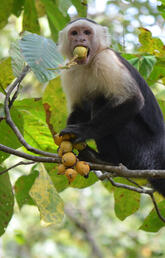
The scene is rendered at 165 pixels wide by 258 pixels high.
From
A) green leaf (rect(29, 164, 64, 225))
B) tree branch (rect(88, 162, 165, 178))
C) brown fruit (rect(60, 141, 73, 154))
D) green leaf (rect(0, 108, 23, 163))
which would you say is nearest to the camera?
green leaf (rect(29, 164, 64, 225))

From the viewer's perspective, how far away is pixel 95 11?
11.5m

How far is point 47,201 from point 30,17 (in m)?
1.99

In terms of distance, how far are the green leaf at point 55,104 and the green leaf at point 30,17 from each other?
2.25 feet

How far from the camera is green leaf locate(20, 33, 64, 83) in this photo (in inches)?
74.2

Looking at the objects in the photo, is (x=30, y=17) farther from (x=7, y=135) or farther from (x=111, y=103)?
(x=7, y=135)

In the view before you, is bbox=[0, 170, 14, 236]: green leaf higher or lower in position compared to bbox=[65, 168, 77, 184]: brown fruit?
lower

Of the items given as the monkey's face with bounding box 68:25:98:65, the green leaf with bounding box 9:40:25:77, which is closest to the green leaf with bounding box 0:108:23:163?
the green leaf with bounding box 9:40:25:77

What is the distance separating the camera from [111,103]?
3086 mm

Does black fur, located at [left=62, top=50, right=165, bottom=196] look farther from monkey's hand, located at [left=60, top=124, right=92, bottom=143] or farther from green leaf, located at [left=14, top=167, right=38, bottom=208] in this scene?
green leaf, located at [left=14, top=167, right=38, bottom=208]

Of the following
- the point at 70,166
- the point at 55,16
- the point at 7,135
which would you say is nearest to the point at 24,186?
the point at 7,135

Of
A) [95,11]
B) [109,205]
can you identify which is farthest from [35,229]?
[95,11]

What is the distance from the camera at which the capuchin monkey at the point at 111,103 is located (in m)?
3.06

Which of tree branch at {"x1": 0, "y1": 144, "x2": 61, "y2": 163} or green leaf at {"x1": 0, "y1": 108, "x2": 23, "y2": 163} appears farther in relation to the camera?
green leaf at {"x1": 0, "y1": 108, "x2": 23, "y2": 163}

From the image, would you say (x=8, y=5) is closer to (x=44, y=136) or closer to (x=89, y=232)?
(x=44, y=136)
